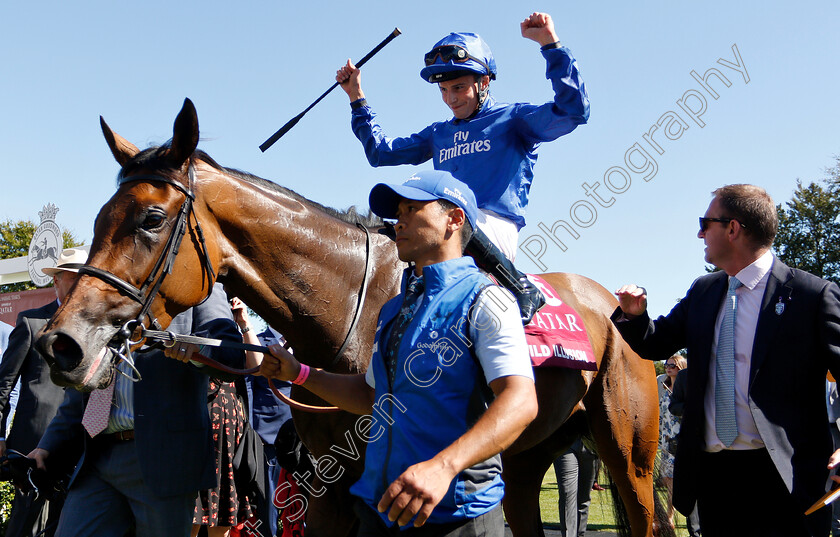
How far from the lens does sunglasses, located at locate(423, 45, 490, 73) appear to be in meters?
3.89

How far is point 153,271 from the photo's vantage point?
2.86 metres

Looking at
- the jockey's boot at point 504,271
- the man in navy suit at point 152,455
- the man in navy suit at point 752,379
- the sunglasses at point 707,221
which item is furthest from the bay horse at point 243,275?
the sunglasses at point 707,221

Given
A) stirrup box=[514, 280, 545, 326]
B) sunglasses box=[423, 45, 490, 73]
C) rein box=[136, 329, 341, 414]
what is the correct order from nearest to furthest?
rein box=[136, 329, 341, 414]
stirrup box=[514, 280, 545, 326]
sunglasses box=[423, 45, 490, 73]

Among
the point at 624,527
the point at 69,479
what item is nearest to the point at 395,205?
the point at 69,479

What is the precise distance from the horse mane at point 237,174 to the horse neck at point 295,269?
0.18 ft

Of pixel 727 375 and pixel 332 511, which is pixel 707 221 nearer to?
pixel 727 375

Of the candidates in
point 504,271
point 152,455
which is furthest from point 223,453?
point 504,271

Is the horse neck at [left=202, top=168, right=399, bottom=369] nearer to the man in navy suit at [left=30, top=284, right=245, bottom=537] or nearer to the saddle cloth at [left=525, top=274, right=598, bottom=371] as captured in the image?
the man in navy suit at [left=30, top=284, right=245, bottom=537]

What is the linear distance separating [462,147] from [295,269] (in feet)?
4.27

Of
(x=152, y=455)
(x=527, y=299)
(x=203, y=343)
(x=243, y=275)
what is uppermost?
(x=243, y=275)

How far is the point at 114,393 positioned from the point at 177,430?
0.40 meters

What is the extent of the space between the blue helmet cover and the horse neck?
3.48ft

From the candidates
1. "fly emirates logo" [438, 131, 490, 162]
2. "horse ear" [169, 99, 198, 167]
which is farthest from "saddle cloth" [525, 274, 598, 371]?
"horse ear" [169, 99, 198, 167]

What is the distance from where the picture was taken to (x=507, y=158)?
12.9 ft
